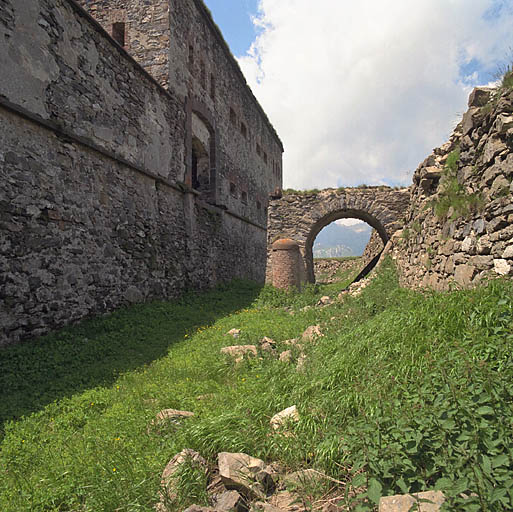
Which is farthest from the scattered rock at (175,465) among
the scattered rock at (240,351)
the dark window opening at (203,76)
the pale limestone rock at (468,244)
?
the dark window opening at (203,76)

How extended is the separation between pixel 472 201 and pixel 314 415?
280cm

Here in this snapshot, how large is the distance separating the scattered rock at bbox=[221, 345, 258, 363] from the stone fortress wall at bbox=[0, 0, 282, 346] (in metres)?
3.17

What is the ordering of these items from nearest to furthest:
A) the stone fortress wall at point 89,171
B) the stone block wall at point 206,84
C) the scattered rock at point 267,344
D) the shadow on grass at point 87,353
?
the shadow on grass at point 87,353
the scattered rock at point 267,344
the stone fortress wall at point 89,171
the stone block wall at point 206,84

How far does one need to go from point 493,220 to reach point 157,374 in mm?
4235

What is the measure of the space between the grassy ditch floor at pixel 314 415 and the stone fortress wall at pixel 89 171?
1.49m

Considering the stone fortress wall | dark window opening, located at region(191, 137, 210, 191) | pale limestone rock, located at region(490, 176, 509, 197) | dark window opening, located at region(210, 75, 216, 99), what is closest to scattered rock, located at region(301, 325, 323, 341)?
pale limestone rock, located at region(490, 176, 509, 197)

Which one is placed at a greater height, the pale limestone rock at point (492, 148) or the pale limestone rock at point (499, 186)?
the pale limestone rock at point (492, 148)

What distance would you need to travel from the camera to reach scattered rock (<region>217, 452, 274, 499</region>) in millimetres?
2029

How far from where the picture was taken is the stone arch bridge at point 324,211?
455 inches

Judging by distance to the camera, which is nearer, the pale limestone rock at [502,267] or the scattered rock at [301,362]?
the pale limestone rock at [502,267]

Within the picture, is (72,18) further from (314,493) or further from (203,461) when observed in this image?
(314,493)

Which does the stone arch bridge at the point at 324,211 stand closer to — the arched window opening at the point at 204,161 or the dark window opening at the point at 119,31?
the arched window opening at the point at 204,161

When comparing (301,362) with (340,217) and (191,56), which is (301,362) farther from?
(191,56)

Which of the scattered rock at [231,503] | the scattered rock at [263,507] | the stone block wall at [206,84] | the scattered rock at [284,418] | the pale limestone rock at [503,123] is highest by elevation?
the stone block wall at [206,84]
